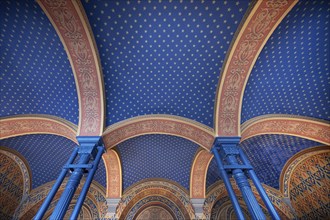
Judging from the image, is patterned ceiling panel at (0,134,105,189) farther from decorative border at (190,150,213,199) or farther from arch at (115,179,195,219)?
decorative border at (190,150,213,199)

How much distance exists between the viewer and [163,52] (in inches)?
182

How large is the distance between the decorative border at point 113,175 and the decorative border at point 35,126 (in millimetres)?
1895

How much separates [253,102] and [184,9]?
321cm

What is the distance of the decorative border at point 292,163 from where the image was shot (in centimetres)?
672

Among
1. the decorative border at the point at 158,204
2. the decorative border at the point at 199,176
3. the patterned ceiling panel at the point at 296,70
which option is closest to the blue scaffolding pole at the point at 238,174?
the patterned ceiling panel at the point at 296,70

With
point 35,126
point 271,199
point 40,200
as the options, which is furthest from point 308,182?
point 40,200

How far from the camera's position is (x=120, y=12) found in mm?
4035

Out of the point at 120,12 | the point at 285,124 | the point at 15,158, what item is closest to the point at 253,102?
the point at 285,124

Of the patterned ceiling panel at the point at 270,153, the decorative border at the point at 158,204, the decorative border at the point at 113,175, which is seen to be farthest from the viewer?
the decorative border at the point at 158,204

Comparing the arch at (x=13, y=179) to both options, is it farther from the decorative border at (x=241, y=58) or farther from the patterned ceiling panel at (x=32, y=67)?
the decorative border at (x=241, y=58)

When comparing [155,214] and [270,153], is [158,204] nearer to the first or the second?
[155,214]

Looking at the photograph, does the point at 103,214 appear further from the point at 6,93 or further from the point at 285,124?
the point at 285,124

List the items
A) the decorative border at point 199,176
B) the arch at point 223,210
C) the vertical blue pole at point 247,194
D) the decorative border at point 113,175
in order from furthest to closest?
the arch at point 223,210
the decorative border at point 199,176
the decorative border at point 113,175
the vertical blue pole at point 247,194

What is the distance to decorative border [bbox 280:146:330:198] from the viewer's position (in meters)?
6.72
